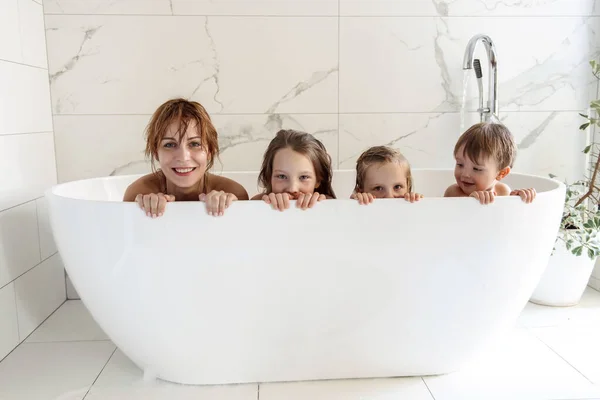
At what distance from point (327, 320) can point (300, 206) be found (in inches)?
12.9

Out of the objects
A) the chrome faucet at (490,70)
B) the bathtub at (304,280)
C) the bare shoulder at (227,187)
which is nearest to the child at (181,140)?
the bare shoulder at (227,187)

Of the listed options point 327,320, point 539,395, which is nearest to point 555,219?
point 539,395

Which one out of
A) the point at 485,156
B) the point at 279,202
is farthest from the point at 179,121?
the point at 485,156

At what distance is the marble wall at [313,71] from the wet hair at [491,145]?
0.57 meters

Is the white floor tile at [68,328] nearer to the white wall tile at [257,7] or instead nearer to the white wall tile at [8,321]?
the white wall tile at [8,321]

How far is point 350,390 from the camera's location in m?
1.46

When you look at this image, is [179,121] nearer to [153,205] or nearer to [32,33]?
[153,205]

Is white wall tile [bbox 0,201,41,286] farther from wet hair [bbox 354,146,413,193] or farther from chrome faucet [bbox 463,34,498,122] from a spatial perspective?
chrome faucet [bbox 463,34,498,122]

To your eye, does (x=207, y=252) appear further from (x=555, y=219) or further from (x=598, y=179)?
(x=598, y=179)

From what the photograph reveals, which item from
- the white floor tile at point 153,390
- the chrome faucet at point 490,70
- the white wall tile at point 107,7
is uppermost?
the white wall tile at point 107,7

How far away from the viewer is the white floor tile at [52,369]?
58.1 inches

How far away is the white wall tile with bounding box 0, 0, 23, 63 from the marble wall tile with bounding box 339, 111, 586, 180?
4.06 ft

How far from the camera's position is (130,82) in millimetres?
2143

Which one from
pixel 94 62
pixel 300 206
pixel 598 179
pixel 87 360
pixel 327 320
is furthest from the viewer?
pixel 598 179
